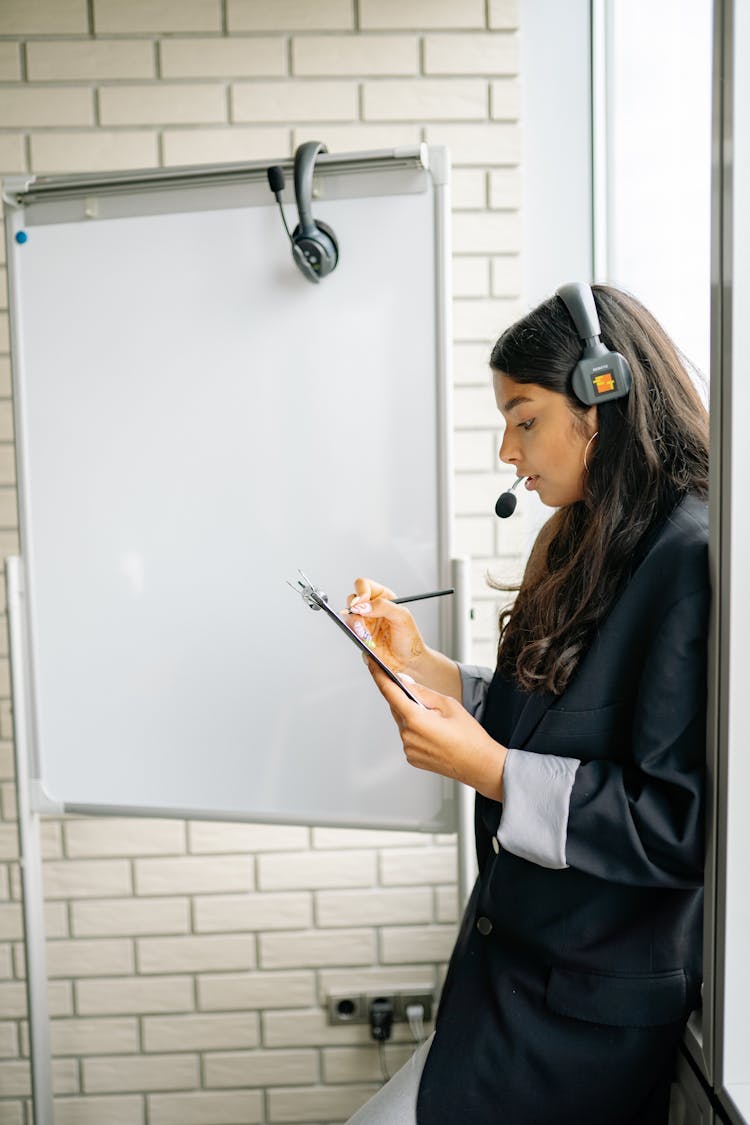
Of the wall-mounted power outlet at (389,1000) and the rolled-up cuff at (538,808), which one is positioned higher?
the rolled-up cuff at (538,808)

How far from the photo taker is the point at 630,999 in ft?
3.16

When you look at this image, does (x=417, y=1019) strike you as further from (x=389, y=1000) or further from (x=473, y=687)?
(x=473, y=687)

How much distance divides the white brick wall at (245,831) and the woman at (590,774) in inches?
29.7

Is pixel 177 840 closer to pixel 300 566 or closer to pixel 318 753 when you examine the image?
pixel 318 753

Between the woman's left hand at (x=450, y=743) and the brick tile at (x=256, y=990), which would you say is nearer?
the woman's left hand at (x=450, y=743)

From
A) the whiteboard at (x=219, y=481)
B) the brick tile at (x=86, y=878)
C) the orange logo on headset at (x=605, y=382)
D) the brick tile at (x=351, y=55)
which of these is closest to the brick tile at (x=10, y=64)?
the whiteboard at (x=219, y=481)

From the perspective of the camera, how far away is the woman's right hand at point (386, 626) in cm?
135

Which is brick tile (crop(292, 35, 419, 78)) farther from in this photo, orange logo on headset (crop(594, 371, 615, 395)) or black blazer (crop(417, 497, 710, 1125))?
black blazer (crop(417, 497, 710, 1125))

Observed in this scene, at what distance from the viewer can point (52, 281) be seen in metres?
1.55

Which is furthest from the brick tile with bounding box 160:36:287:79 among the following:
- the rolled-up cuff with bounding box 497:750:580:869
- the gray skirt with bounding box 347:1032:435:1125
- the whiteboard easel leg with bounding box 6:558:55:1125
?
the gray skirt with bounding box 347:1032:435:1125

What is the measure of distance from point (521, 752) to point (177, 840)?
1132 millimetres

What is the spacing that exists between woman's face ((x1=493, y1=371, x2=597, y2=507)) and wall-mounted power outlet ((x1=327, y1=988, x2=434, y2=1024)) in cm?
123

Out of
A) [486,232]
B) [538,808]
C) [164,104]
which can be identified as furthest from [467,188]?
[538,808]

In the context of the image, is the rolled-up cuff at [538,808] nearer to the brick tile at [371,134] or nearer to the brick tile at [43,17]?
the brick tile at [371,134]
